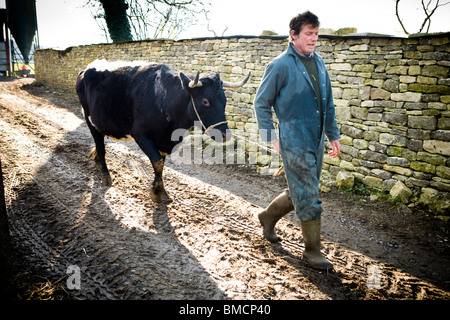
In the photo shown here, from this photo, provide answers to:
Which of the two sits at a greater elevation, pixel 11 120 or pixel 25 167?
pixel 11 120

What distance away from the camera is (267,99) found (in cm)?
249

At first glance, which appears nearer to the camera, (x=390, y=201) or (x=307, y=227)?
(x=307, y=227)

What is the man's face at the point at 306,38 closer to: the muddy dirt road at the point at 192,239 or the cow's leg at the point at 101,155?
the muddy dirt road at the point at 192,239

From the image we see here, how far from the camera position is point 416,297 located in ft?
8.05

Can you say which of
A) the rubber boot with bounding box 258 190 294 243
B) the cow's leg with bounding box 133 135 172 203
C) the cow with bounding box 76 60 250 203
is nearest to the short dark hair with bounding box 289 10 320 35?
the cow with bounding box 76 60 250 203

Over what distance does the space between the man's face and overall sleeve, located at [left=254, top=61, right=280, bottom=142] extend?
28cm

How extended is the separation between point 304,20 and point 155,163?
2.55 metres

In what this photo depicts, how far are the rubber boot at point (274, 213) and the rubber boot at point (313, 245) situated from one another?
0.29 m

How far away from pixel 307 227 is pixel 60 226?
275 centimetres

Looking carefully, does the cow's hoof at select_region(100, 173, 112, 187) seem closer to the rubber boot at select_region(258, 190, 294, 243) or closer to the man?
the rubber boot at select_region(258, 190, 294, 243)

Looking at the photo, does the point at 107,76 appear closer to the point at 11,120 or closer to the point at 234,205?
the point at 234,205

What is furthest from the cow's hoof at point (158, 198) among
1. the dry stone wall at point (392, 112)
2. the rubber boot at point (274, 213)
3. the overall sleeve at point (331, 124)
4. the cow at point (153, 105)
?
the dry stone wall at point (392, 112)

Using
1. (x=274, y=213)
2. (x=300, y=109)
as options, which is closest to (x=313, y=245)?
(x=274, y=213)
